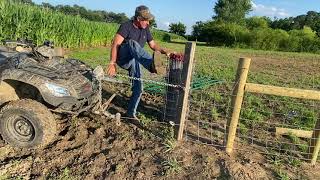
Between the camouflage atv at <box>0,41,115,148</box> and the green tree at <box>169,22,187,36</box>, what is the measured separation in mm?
78983

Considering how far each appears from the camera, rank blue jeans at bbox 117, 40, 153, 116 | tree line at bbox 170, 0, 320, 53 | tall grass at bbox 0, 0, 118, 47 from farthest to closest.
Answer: tree line at bbox 170, 0, 320, 53
tall grass at bbox 0, 0, 118, 47
blue jeans at bbox 117, 40, 153, 116

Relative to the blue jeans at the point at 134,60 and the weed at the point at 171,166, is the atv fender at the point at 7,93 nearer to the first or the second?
the blue jeans at the point at 134,60

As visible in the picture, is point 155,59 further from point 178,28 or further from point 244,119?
point 178,28

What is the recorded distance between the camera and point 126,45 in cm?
606

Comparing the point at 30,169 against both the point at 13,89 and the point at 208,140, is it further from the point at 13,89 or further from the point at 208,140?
the point at 208,140

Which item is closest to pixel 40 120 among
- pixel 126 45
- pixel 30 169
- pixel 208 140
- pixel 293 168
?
pixel 30 169

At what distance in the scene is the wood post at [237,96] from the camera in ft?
16.9

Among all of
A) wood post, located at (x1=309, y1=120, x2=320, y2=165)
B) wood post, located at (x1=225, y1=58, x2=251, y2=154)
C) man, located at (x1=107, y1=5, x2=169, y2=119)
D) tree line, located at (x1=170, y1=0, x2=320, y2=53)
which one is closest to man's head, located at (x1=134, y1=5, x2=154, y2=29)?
man, located at (x1=107, y1=5, x2=169, y2=119)

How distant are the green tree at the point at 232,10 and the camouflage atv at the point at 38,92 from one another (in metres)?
60.5

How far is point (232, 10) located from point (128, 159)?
63.3 metres

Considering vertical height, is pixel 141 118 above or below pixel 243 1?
below

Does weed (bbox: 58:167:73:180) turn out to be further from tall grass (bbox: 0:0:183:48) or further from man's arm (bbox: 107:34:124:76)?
tall grass (bbox: 0:0:183:48)

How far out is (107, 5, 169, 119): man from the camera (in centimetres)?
596

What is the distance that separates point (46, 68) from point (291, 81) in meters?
9.11
